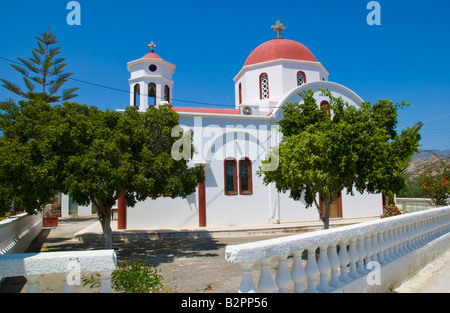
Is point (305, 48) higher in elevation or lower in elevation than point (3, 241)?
higher

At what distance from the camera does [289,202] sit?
16.5 metres

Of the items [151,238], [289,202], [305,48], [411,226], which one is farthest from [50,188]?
[305,48]

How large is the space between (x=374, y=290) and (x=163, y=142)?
641 centimetres

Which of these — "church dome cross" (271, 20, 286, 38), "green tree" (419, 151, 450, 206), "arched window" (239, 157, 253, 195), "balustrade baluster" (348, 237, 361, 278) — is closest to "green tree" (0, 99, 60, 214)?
"balustrade baluster" (348, 237, 361, 278)

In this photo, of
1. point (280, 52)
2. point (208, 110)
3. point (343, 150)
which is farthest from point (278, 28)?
point (343, 150)

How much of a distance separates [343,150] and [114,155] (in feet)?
17.2

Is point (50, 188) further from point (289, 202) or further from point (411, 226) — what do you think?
point (289, 202)

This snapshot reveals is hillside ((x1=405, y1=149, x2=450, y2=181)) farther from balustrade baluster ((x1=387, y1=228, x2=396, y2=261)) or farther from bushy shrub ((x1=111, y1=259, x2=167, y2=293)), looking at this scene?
bushy shrub ((x1=111, y1=259, x2=167, y2=293))

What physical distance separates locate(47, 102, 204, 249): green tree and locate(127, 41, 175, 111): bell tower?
8.31 m

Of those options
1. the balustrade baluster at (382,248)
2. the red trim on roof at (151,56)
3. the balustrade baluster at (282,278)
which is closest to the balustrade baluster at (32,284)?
the balustrade baluster at (282,278)

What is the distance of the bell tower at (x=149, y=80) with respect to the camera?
17578 millimetres

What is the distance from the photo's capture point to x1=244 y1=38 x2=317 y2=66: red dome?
19.2 m

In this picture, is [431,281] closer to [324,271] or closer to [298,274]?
[324,271]

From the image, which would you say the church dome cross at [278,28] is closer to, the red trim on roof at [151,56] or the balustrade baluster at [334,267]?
the red trim on roof at [151,56]
